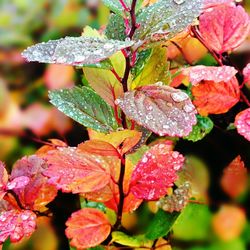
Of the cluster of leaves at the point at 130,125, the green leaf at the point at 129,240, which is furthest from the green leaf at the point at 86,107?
the green leaf at the point at 129,240

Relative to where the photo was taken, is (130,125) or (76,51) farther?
(130,125)

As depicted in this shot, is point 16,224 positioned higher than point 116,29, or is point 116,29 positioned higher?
point 116,29

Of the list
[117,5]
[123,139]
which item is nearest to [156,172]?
[123,139]

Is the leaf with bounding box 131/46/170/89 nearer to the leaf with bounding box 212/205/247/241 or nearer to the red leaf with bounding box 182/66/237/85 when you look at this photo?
the red leaf with bounding box 182/66/237/85

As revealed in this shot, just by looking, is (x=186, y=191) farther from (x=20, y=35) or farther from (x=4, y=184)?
(x=20, y=35)

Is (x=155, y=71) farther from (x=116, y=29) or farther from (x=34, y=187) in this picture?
(x=34, y=187)

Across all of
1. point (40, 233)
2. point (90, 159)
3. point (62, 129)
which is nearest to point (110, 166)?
point (90, 159)
